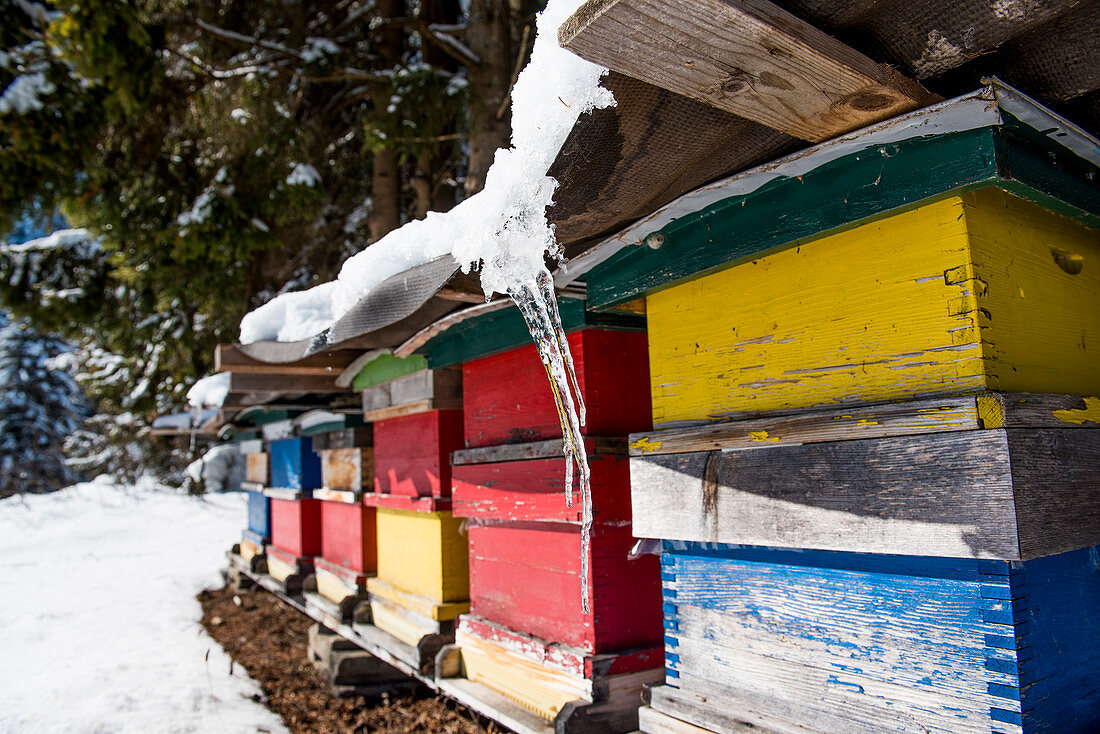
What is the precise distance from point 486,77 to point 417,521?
12.4 feet

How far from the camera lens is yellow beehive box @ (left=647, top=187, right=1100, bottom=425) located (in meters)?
1.43

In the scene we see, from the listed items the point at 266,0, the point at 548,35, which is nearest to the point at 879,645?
the point at 548,35

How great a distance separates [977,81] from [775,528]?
1.08m

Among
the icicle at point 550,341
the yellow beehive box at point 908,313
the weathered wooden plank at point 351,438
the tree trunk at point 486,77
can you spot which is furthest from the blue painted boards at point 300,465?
the yellow beehive box at point 908,313

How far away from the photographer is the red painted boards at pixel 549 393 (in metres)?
2.52

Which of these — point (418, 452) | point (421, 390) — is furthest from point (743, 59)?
point (418, 452)

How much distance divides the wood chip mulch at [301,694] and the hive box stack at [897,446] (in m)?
2.11

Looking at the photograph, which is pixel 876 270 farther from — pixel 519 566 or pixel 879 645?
pixel 519 566

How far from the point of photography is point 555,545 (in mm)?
2674

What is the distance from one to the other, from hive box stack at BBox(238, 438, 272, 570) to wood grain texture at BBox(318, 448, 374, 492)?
2.36 m

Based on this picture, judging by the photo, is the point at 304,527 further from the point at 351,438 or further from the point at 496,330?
the point at 496,330

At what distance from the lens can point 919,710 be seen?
145cm

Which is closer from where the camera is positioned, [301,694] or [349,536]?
[301,694]

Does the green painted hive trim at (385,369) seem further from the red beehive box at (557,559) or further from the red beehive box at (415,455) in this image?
the red beehive box at (557,559)
